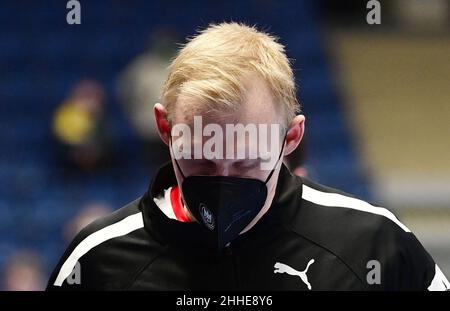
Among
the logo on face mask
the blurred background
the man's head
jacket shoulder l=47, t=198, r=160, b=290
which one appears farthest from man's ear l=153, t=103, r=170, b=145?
the blurred background

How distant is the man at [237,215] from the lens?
5.81 feet

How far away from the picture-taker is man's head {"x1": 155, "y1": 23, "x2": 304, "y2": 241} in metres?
1.75

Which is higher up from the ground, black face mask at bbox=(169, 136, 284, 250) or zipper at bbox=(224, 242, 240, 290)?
black face mask at bbox=(169, 136, 284, 250)

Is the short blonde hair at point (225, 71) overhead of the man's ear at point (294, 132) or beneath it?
overhead

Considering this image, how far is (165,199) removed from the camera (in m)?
2.01

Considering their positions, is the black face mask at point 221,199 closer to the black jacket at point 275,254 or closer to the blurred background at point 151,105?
the black jacket at point 275,254

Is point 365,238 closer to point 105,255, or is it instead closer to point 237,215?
point 237,215

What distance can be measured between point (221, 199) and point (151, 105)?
192 inches

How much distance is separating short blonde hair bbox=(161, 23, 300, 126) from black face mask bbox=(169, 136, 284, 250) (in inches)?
4.9

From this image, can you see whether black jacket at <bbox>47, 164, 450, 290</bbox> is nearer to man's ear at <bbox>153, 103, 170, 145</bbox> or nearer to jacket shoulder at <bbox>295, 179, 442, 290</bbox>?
jacket shoulder at <bbox>295, 179, 442, 290</bbox>

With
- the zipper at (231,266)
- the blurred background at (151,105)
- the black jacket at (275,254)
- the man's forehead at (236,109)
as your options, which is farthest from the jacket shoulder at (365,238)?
the blurred background at (151,105)

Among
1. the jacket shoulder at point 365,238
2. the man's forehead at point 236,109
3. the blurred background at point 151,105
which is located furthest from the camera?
the blurred background at point 151,105

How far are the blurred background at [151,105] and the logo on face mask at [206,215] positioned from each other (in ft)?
13.4
